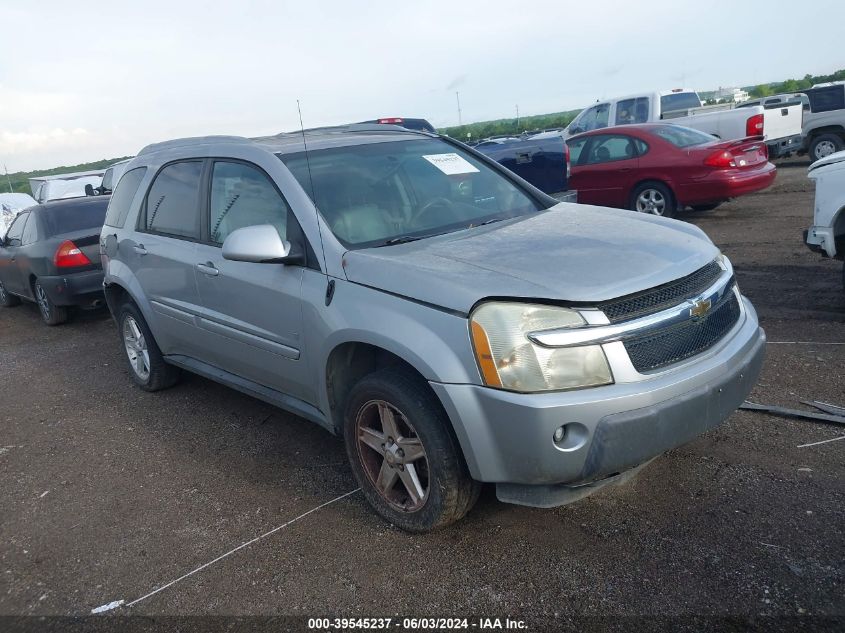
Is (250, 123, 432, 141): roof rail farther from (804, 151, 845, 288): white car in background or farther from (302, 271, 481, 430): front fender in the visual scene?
(804, 151, 845, 288): white car in background

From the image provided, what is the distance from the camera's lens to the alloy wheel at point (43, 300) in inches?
361

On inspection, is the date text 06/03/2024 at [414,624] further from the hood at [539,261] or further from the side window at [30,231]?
the side window at [30,231]

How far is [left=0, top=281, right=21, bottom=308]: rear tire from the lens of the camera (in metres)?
11.1

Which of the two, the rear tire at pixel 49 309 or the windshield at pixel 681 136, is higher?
the windshield at pixel 681 136

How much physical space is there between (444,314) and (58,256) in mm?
7278

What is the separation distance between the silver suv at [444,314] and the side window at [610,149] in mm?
7032

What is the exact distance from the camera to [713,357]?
3193 millimetres

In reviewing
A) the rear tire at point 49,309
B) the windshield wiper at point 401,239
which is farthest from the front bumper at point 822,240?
the rear tire at point 49,309

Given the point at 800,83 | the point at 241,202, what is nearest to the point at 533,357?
the point at 241,202

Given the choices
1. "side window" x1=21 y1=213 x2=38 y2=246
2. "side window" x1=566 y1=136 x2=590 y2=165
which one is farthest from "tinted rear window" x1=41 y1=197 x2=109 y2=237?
"side window" x1=566 y1=136 x2=590 y2=165

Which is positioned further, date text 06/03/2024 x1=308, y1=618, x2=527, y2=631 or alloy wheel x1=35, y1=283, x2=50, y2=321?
alloy wheel x1=35, y1=283, x2=50, y2=321

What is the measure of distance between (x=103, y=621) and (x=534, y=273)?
7.53 feet

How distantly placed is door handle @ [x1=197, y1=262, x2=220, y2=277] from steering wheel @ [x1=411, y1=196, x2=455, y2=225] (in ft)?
4.06

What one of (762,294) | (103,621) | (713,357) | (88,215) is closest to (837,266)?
(762,294)
